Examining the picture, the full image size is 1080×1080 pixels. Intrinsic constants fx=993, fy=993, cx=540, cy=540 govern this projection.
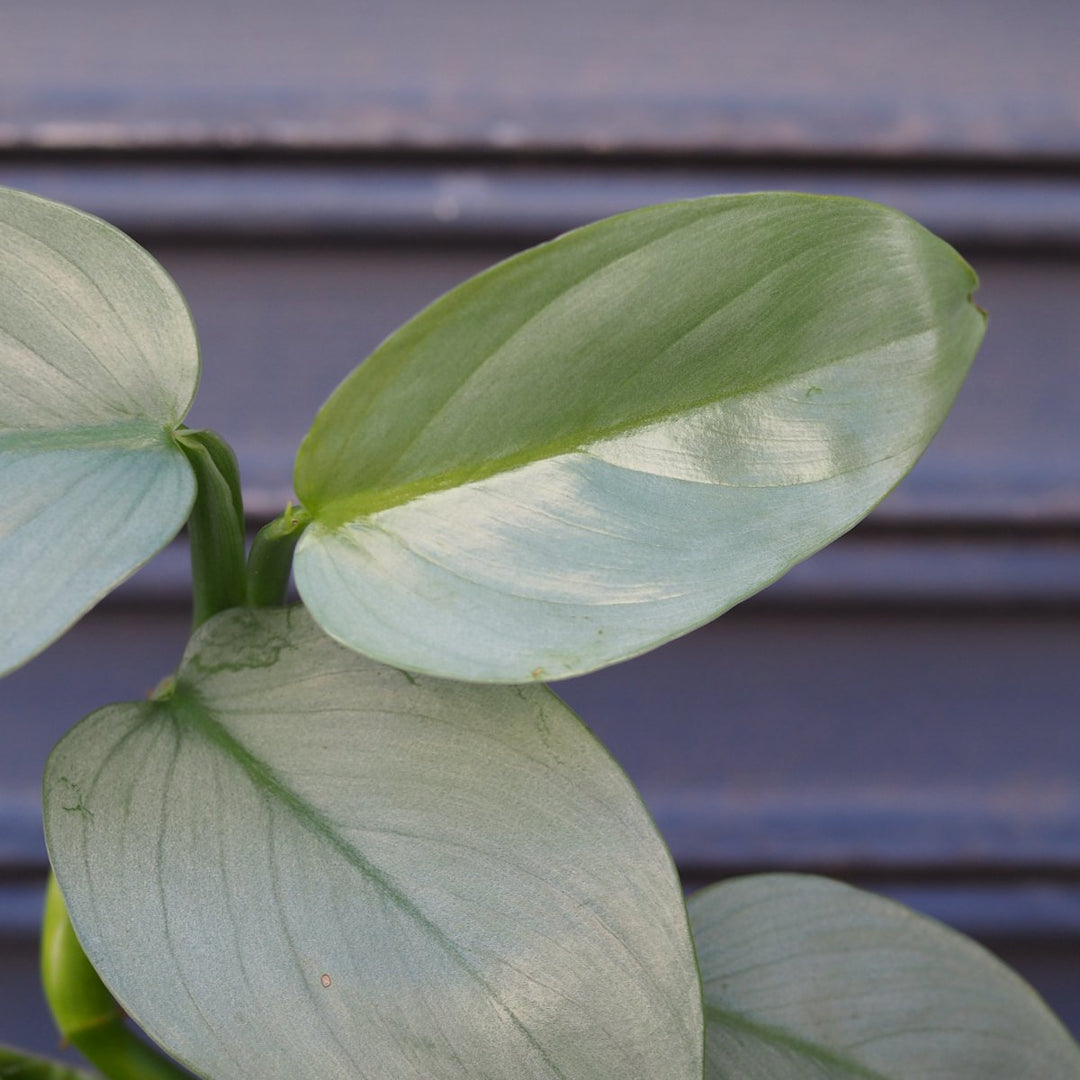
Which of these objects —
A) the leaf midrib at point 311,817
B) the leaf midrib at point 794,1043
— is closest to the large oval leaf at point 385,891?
the leaf midrib at point 311,817

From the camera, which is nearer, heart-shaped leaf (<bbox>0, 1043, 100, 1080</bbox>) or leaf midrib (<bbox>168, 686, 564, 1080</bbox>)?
leaf midrib (<bbox>168, 686, 564, 1080</bbox>)

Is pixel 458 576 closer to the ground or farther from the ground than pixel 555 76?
closer to the ground

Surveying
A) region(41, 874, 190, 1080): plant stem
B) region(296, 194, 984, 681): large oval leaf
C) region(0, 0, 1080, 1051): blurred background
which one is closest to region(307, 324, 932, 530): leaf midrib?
region(296, 194, 984, 681): large oval leaf

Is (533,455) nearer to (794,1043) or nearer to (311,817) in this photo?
(311,817)

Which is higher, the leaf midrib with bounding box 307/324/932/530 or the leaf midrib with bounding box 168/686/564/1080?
the leaf midrib with bounding box 307/324/932/530

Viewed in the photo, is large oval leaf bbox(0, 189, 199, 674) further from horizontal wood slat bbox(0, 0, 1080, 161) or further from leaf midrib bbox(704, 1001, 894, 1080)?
horizontal wood slat bbox(0, 0, 1080, 161)

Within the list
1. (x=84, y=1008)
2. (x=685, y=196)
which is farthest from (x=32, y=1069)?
(x=685, y=196)
